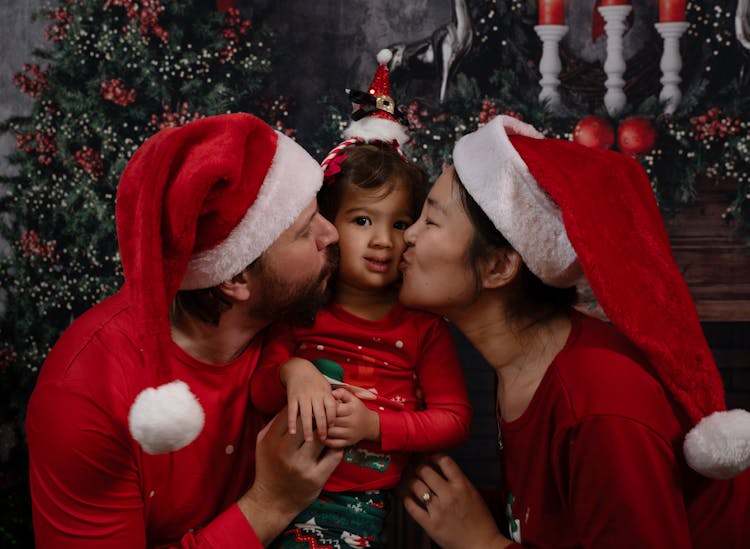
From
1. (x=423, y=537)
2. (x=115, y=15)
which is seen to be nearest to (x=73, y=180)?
(x=115, y=15)

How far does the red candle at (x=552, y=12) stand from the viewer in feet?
8.19

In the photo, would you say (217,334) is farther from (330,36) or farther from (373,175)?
(330,36)

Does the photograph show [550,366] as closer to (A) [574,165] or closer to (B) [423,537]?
(A) [574,165]

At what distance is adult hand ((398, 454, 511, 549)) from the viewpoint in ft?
5.73

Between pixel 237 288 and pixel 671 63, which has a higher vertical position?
pixel 671 63

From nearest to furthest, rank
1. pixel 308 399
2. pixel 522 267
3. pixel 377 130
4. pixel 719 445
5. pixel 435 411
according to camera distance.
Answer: pixel 719 445, pixel 308 399, pixel 522 267, pixel 435 411, pixel 377 130

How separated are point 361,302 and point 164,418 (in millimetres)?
683

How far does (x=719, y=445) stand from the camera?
1.37 m

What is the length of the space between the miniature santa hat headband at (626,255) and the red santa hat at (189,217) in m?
0.48

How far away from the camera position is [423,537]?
2.41m

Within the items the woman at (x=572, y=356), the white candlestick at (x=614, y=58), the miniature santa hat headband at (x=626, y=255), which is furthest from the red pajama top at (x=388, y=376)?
the white candlestick at (x=614, y=58)

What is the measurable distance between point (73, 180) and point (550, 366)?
5.88 ft

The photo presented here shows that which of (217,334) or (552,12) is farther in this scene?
(552,12)

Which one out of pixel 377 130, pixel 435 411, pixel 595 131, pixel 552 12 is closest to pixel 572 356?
pixel 435 411
